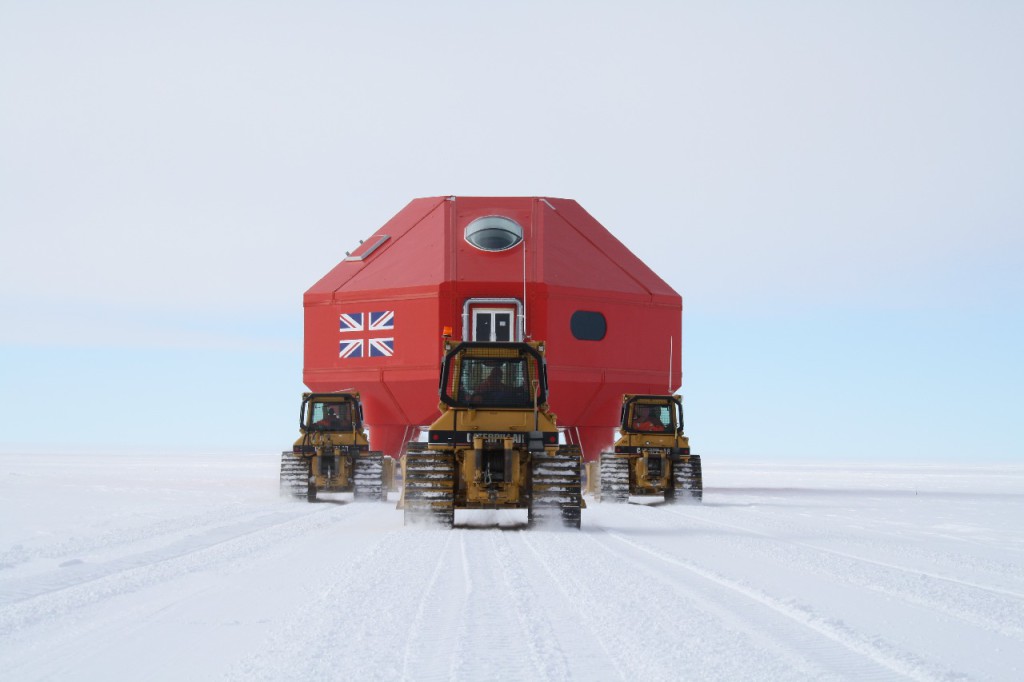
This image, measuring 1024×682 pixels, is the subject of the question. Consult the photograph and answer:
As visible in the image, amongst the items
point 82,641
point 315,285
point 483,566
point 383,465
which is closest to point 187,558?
point 483,566

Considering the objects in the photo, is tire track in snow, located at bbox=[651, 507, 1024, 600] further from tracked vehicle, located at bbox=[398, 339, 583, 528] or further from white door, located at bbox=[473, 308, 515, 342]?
white door, located at bbox=[473, 308, 515, 342]

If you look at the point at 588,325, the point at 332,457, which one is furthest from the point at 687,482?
the point at 332,457

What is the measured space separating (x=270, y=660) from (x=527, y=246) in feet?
76.7

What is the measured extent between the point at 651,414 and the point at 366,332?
9.55 metres

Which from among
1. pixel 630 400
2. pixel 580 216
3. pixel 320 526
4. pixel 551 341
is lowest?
pixel 320 526

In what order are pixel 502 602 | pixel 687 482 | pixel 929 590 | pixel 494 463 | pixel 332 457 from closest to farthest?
pixel 502 602
pixel 929 590
pixel 494 463
pixel 687 482
pixel 332 457

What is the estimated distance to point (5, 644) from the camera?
6.31 meters

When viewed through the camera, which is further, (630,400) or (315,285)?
(315,285)

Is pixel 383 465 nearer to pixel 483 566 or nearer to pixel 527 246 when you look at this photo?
pixel 527 246

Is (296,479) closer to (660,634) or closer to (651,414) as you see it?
(651,414)

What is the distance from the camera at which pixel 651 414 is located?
24.1 meters

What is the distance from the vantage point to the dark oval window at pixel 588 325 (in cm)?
2861

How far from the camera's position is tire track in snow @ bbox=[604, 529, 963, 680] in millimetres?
5754

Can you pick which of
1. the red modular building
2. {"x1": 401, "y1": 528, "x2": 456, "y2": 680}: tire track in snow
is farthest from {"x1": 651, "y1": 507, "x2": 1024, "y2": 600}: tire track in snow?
the red modular building
